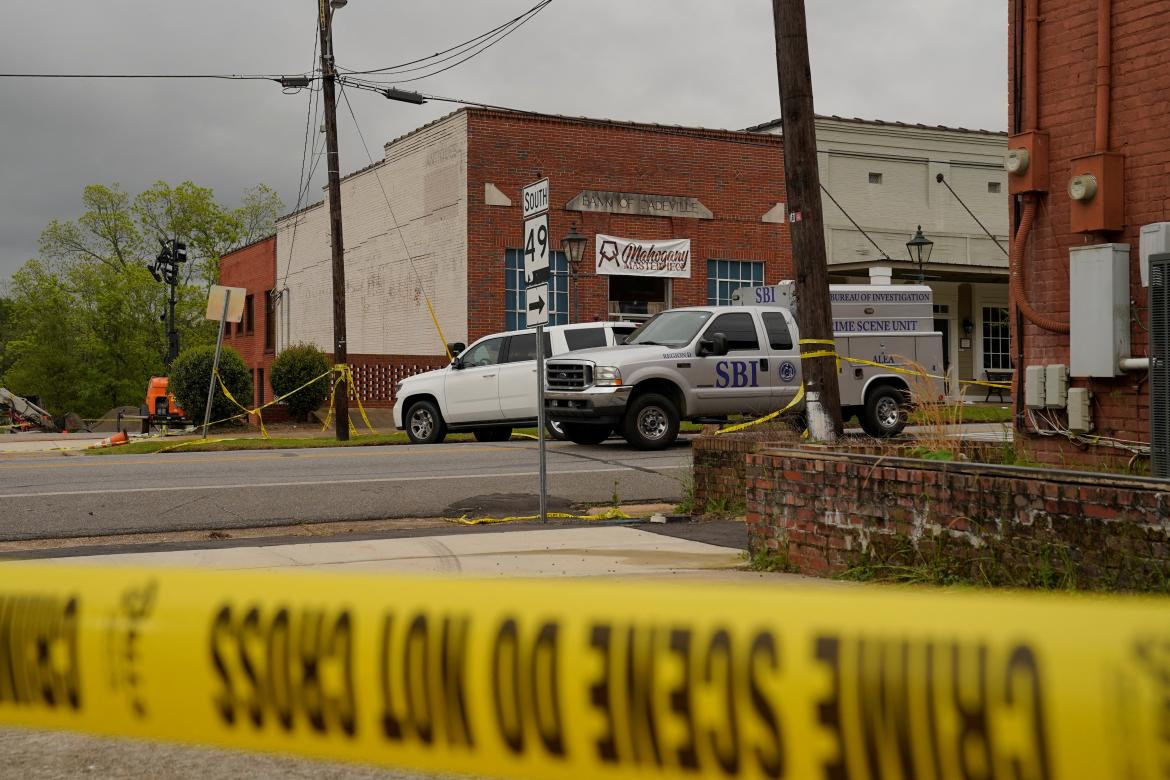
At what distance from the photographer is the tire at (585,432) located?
17.6m

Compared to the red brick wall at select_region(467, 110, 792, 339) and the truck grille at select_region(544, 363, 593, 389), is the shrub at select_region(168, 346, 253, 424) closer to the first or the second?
the red brick wall at select_region(467, 110, 792, 339)

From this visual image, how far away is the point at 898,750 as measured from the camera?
4.69ft

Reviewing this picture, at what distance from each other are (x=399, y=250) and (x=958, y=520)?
97.6 ft

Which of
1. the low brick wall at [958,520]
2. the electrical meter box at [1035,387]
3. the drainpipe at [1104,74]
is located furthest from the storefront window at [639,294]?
the low brick wall at [958,520]

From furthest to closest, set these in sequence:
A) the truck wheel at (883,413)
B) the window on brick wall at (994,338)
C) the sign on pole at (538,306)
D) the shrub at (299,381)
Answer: the window on brick wall at (994,338)
the shrub at (299,381)
the truck wheel at (883,413)
the sign on pole at (538,306)

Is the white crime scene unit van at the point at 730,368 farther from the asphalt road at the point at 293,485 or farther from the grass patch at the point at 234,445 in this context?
the grass patch at the point at 234,445

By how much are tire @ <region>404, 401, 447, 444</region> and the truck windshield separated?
3545 millimetres

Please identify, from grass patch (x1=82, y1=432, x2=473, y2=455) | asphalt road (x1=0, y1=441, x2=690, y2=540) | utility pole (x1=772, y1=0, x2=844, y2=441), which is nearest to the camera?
utility pole (x1=772, y1=0, x2=844, y2=441)

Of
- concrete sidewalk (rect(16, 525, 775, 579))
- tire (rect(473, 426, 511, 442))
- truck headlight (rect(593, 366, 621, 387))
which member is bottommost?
concrete sidewalk (rect(16, 525, 775, 579))

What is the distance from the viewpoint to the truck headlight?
16.6 metres

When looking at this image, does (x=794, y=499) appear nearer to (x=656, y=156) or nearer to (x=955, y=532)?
(x=955, y=532)

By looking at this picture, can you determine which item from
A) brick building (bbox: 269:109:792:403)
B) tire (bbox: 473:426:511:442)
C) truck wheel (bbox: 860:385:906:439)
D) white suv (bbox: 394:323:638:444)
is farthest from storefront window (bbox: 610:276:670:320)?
truck wheel (bbox: 860:385:906:439)

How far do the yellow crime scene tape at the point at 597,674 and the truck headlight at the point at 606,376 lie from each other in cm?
1447

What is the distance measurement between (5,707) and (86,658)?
0.22 metres
